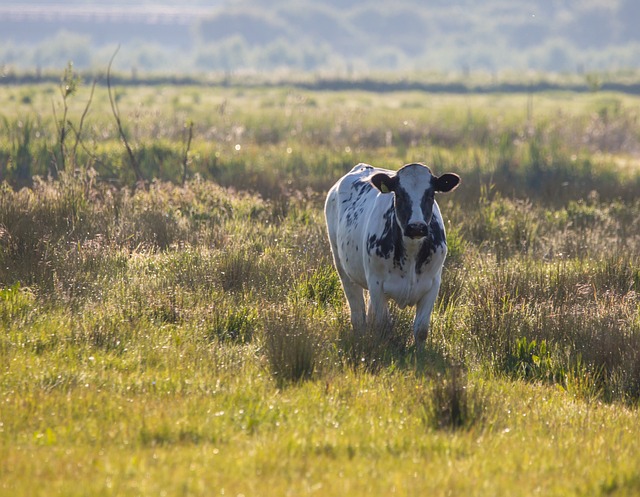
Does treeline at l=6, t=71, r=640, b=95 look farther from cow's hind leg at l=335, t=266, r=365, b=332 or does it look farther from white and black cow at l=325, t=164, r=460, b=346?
white and black cow at l=325, t=164, r=460, b=346

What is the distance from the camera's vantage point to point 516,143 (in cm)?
2455

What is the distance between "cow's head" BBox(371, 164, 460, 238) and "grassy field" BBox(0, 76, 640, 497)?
1.06 m

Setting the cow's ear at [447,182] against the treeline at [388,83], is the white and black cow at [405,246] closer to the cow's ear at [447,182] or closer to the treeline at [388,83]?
the cow's ear at [447,182]

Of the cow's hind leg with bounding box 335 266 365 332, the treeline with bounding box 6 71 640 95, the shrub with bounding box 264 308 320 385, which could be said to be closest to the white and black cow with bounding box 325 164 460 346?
the cow's hind leg with bounding box 335 266 365 332

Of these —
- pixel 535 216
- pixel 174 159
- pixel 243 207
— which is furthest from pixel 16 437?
pixel 174 159

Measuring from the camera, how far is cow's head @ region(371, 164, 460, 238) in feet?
28.8

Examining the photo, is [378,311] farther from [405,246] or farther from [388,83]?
[388,83]

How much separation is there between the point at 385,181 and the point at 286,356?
224cm

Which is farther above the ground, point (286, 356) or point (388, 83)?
point (388, 83)

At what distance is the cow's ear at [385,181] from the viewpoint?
906cm

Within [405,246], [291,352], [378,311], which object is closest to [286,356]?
[291,352]

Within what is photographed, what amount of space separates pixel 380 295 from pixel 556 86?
67.4m

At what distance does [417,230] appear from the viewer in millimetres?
8438

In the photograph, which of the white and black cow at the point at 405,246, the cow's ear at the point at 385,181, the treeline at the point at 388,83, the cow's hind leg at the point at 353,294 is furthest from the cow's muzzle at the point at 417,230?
the treeline at the point at 388,83
